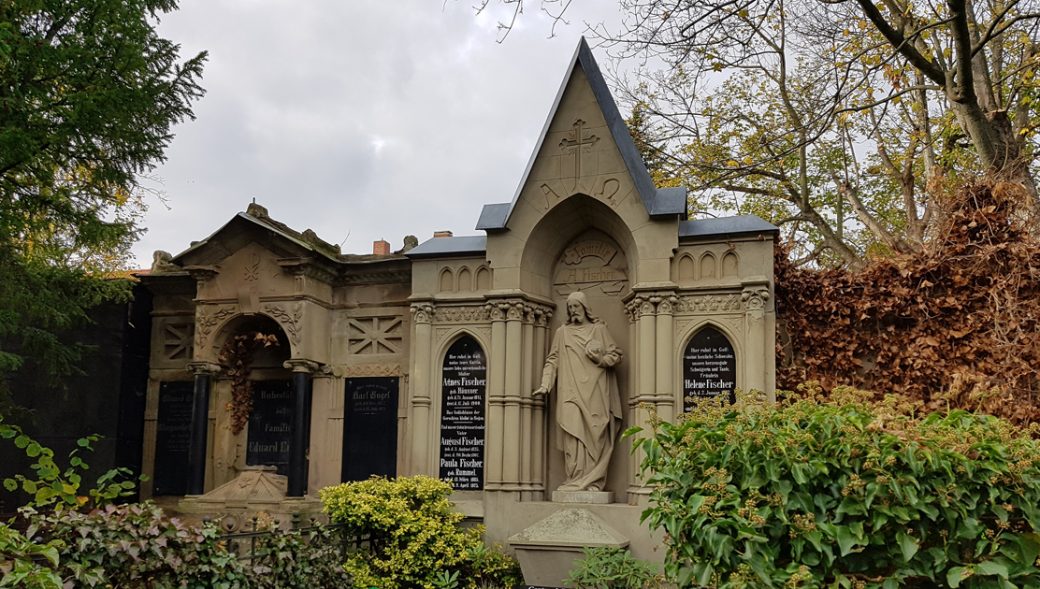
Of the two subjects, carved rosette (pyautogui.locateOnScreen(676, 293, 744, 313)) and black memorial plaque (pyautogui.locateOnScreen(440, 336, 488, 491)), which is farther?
black memorial plaque (pyautogui.locateOnScreen(440, 336, 488, 491))

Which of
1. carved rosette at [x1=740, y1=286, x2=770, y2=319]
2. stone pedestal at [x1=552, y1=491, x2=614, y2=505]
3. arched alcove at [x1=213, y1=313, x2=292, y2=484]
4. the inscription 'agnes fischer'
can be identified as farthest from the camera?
arched alcove at [x1=213, y1=313, x2=292, y2=484]

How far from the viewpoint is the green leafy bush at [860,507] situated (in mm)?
5305

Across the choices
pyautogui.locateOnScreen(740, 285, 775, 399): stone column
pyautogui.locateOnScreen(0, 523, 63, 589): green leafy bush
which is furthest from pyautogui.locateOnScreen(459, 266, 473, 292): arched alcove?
pyautogui.locateOnScreen(0, 523, 63, 589): green leafy bush

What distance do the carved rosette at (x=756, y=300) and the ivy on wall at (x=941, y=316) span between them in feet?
2.27

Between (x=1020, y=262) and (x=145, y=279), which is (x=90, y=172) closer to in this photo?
(x=145, y=279)

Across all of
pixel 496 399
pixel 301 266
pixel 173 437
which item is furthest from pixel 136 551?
pixel 173 437

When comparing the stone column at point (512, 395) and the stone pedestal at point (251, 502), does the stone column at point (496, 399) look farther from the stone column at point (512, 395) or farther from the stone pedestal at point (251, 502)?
the stone pedestal at point (251, 502)

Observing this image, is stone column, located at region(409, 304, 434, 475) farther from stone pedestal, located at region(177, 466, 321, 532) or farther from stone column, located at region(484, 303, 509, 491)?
stone pedestal, located at region(177, 466, 321, 532)

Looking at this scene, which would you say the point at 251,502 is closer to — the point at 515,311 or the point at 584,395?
the point at 515,311

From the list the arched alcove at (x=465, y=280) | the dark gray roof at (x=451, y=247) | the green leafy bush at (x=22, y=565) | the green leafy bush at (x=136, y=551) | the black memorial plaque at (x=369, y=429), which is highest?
the dark gray roof at (x=451, y=247)

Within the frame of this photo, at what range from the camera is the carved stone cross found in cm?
1163

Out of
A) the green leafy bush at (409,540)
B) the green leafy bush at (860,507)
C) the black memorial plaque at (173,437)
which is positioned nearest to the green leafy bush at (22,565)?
the green leafy bush at (860,507)

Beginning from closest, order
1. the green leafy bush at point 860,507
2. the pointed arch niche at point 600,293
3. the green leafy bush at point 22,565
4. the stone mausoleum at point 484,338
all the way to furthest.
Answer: the green leafy bush at point 22,565 < the green leafy bush at point 860,507 < the stone mausoleum at point 484,338 < the pointed arch niche at point 600,293

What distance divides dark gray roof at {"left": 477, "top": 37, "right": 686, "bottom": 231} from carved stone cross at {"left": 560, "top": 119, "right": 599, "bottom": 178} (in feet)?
0.91
